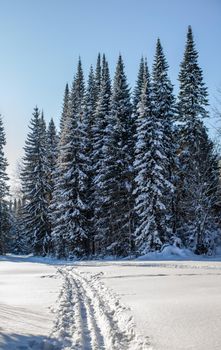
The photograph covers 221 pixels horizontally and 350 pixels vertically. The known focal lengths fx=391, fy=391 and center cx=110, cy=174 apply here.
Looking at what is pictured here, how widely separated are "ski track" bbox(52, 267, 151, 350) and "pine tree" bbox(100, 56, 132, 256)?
2212 cm

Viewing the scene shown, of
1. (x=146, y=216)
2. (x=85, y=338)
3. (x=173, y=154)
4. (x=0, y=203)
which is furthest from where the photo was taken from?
(x=0, y=203)

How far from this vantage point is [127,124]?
35.5 m

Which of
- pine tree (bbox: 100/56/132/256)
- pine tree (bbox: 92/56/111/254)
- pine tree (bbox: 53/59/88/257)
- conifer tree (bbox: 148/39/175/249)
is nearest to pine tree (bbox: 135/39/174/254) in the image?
conifer tree (bbox: 148/39/175/249)

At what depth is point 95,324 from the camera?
7.35m

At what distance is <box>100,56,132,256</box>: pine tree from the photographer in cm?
3319

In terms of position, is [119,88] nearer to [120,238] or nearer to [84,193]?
[84,193]

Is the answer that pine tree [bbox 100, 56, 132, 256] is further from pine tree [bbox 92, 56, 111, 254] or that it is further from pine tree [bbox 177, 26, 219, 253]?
pine tree [bbox 177, 26, 219, 253]

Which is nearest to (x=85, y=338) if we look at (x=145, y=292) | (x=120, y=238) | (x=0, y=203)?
(x=145, y=292)

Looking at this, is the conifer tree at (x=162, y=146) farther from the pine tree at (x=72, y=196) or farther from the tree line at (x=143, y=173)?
the pine tree at (x=72, y=196)

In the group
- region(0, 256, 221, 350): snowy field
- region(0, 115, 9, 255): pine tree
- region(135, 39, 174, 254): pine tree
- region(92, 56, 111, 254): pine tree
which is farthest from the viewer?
region(0, 115, 9, 255): pine tree

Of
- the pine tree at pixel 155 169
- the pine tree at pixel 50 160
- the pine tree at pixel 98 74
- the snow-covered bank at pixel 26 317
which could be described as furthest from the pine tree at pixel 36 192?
the snow-covered bank at pixel 26 317

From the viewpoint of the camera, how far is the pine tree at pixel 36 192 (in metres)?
42.9

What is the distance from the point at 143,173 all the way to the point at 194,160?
4.94 m

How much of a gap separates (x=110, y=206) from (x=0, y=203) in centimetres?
1385
